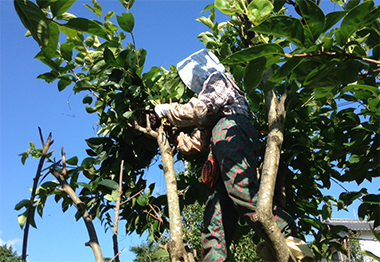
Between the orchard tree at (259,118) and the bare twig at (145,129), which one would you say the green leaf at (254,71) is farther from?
the bare twig at (145,129)

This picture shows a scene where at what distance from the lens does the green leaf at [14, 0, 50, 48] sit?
0.98 metres

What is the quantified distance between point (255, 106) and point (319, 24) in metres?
1.17

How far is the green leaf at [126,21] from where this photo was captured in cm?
230

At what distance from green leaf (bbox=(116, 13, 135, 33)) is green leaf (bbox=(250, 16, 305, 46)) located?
126cm

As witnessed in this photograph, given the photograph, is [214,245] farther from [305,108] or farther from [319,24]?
[319,24]

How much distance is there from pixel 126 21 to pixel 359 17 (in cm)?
144

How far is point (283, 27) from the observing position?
1.23 meters

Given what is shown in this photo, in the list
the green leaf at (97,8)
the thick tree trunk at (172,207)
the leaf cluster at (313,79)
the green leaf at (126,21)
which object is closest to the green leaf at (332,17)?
the leaf cluster at (313,79)

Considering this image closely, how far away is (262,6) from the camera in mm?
1615

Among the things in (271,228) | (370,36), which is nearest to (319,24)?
(370,36)

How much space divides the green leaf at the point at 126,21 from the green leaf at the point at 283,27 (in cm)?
126

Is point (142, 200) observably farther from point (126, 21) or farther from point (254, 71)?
point (254, 71)

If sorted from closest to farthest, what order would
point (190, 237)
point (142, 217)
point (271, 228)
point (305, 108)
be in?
point (271, 228) < point (305, 108) < point (142, 217) < point (190, 237)

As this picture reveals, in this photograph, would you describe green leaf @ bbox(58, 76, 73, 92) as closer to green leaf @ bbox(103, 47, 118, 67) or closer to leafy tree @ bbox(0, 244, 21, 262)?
green leaf @ bbox(103, 47, 118, 67)
